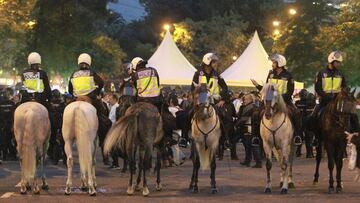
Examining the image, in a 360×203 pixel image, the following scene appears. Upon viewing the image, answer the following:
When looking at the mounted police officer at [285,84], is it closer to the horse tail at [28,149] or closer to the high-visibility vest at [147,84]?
the high-visibility vest at [147,84]

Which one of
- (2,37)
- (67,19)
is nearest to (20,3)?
(2,37)

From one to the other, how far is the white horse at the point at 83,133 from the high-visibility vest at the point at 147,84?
1.50 m

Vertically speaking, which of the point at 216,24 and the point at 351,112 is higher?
the point at 216,24

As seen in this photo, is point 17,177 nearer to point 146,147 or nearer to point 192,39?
point 146,147

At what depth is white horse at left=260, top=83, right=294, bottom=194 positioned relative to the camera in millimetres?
15719

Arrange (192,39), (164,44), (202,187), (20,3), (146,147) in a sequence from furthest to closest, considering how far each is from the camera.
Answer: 1. (192,39)
2. (164,44)
3. (20,3)
4. (202,187)
5. (146,147)

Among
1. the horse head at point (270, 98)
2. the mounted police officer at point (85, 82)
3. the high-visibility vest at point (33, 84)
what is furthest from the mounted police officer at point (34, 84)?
the horse head at point (270, 98)

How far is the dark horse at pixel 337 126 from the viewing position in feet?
52.4

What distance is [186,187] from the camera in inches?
667

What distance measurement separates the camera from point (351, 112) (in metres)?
16.0

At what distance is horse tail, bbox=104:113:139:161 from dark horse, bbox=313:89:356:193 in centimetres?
419

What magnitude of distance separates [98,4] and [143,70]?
108 feet

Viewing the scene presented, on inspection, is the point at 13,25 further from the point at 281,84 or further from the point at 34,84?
the point at 281,84

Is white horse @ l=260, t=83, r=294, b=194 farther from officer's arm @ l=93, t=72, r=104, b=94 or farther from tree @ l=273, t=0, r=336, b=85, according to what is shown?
tree @ l=273, t=0, r=336, b=85
